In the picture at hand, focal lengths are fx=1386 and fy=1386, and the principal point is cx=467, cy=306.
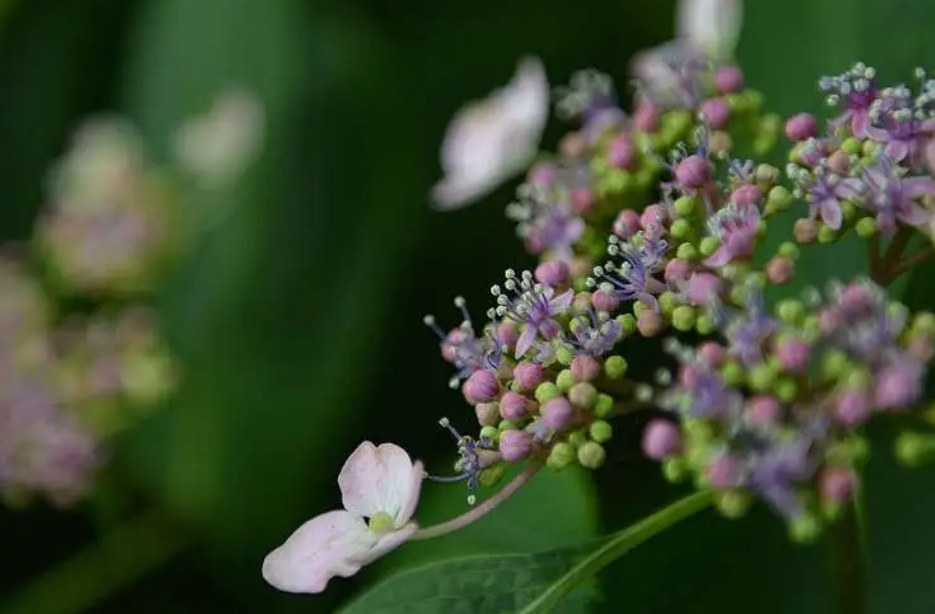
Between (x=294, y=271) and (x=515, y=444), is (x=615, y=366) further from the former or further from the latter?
(x=294, y=271)

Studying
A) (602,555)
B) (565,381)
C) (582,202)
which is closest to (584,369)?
(565,381)

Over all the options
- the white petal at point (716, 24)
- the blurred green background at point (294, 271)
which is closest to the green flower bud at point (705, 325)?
the white petal at point (716, 24)

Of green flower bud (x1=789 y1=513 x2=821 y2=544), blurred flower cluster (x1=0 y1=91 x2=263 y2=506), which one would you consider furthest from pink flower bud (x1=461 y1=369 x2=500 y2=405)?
blurred flower cluster (x1=0 y1=91 x2=263 y2=506)

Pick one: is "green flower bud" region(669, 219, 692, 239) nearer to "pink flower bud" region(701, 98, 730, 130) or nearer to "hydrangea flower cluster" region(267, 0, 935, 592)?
"hydrangea flower cluster" region(267, 0, 935, 592)

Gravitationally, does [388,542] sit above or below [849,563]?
above

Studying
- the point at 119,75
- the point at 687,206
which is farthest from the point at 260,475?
the point at 687,206

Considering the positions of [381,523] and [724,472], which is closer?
[724,472]

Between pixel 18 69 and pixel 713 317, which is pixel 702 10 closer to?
pixel 713 317
